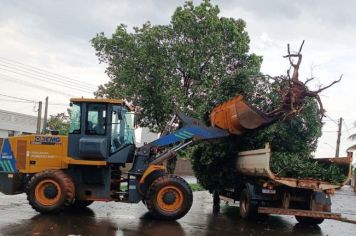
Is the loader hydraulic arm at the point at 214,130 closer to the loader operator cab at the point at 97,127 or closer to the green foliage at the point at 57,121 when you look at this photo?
the loader operator cab at the point at 97,127

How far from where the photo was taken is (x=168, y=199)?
12594mm

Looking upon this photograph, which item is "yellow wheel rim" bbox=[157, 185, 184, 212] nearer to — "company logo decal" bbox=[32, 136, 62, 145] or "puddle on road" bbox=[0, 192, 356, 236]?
"puddle on road" bbox=[0, 192, 356, 236]

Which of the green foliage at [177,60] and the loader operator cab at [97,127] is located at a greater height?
the green foliage at [177,60]

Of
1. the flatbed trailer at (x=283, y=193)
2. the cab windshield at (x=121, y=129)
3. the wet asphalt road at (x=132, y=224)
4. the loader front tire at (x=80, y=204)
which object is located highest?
the cab windshield at (x=121, y=129)

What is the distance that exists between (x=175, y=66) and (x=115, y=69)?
3.51 m

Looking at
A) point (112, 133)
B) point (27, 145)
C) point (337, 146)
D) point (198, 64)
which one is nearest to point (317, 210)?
point (112, 133)

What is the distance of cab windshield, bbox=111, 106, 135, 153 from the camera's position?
13180mm

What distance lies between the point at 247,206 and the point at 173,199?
225 centimetres

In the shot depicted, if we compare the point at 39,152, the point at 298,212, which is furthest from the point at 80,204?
the point at 298,212

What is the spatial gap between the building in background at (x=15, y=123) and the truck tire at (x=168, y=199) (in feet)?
139

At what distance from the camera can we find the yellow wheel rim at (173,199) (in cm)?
1257

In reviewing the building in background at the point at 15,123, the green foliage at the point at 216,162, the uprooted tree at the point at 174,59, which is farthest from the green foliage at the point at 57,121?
the green foliage at the point at 216,162

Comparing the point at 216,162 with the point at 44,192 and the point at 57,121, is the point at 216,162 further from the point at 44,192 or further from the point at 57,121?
the point at 57,121

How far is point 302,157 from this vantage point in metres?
13.9
